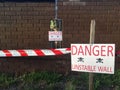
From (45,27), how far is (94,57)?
2691mm

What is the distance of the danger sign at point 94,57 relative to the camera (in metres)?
7.05

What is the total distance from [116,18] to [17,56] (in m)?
2.55

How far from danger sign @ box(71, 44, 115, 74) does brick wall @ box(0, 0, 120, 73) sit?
2.32 m

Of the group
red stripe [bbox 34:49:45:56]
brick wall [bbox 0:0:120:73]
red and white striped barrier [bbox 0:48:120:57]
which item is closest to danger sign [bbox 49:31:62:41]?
brick wall [bbox 0:0:120:73]

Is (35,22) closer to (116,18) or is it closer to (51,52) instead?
(51,52)

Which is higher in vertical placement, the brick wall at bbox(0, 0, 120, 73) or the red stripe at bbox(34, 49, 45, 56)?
the brick wall at bbox(0, 0, 120, 73)

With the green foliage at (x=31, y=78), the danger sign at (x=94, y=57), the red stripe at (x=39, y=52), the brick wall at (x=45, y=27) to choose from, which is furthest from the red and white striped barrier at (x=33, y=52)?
the danger sign at (x=94, y=57)

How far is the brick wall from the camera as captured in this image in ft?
31.4

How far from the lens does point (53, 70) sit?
9664 mm

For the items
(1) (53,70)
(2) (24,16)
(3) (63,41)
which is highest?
(2) (24,16)

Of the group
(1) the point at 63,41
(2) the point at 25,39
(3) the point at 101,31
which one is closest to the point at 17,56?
(2) the point at 25,39

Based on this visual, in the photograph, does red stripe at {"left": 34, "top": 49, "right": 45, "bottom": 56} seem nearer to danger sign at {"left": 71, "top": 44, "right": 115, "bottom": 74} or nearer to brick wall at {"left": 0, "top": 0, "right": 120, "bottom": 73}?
brick wall at {"left": 0, "top": 0, "right": 120, "bottom": 73}

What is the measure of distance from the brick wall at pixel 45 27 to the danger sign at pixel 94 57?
2.32 meters

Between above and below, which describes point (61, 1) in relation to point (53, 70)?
above
